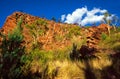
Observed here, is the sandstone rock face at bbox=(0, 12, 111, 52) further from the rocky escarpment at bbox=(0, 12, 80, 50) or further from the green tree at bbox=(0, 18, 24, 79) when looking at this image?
the green tree at bbox=(0, 18, 24, 79)

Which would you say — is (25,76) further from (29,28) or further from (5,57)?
(29,28)

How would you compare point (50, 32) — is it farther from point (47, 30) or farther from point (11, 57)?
point (11, 57)

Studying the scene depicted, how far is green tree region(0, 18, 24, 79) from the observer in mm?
9875

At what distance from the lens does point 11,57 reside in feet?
33.9

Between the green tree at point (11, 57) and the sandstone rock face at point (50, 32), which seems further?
the sandstone rock face at point (50, 32)

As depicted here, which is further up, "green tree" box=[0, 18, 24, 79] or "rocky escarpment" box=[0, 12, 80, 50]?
"rocky escarpment" box=[0, 12, 80, 50]

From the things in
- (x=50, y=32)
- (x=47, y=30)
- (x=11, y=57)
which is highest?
(x=47, y=30)

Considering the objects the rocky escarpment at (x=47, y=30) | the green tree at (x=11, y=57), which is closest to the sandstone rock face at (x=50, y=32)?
the rocky escarpment at (x=47, y=30)

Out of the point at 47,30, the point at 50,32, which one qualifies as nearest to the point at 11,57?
the point at 50,32

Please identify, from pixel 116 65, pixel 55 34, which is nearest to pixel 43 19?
pixel 55 34

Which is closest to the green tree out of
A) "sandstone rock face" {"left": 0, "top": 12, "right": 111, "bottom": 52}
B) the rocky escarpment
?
"sandstone rock face" {"left": 0, "top": 12, "right": 111, "bottom": 52}

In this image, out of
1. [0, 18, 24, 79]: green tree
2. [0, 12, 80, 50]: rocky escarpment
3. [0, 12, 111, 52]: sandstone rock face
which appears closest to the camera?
[0, 18, 24, 79]: green tree

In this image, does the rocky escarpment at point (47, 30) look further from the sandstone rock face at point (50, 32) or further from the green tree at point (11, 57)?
the green tree at point (11, 57)

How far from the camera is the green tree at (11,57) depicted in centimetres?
988
